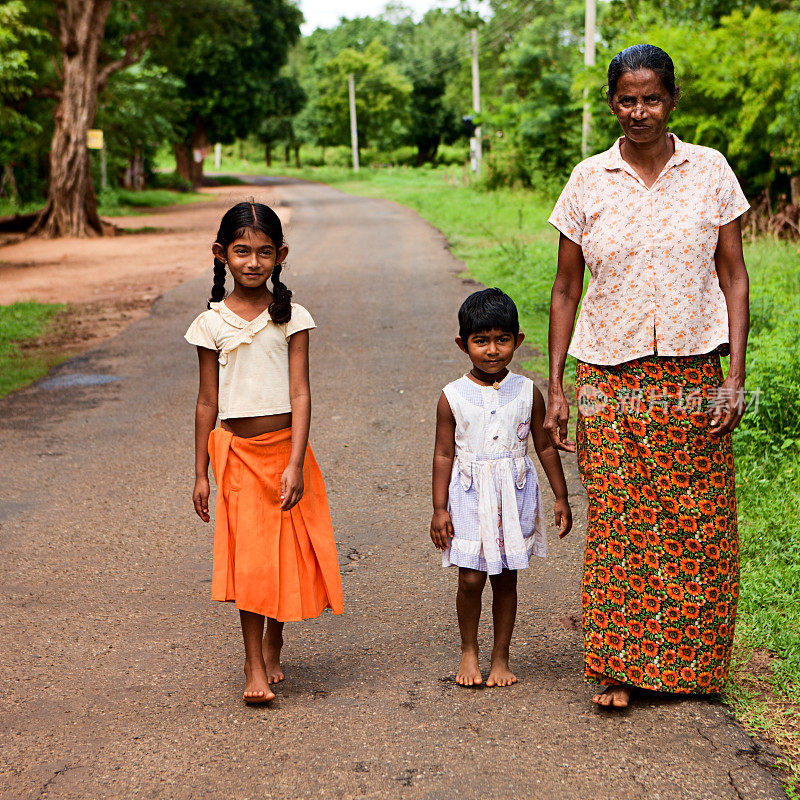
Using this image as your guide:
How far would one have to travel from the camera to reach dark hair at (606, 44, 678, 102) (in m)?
3.16

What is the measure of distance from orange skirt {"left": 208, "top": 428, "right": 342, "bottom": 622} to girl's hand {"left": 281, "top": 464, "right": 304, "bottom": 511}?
7cm

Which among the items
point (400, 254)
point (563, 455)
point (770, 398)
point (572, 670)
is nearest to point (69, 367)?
point (563, 455)

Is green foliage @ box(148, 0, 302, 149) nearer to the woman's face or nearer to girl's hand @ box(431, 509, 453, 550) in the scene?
the woman's face

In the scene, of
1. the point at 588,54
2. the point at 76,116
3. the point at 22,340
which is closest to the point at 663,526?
the point at 22,340

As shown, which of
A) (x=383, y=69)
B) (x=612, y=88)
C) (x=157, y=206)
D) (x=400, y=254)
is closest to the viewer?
(x=612, y=88)

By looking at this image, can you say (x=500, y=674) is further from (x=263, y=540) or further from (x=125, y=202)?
(x=125, y=202)

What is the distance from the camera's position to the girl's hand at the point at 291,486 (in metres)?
3.41

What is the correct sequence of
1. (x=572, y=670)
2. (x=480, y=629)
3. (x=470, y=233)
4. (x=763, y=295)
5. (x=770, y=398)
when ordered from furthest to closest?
(x=470, y=233)
(x=763, y=295)
(x=770, y=398)
(x=480, y=629)
(x=572, y=670)

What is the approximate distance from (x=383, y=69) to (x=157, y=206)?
3333cm

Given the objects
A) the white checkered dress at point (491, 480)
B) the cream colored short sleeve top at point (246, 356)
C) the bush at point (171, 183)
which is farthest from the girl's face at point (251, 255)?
the bush at point (171, 183)

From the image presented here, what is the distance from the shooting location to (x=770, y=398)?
611cm

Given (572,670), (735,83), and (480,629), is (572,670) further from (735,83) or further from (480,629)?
(735,83)

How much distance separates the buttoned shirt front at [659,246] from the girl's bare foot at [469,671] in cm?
114

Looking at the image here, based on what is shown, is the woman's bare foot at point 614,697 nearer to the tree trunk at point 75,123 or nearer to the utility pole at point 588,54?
the utility pole at point 588,54
